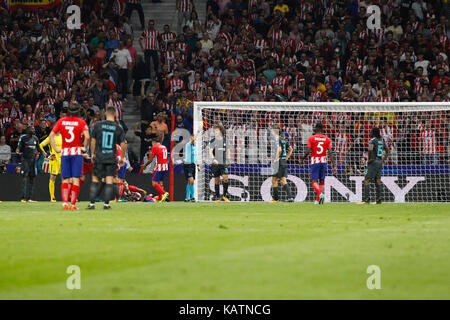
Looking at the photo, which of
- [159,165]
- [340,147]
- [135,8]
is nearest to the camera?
[159,165]

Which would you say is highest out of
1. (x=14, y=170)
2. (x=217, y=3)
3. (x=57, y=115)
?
(x=217, y=3)

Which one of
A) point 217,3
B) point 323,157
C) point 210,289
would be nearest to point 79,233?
point 210,289

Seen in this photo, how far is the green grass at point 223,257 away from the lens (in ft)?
20.0

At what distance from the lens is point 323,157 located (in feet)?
67.6

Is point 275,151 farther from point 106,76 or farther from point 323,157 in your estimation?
point 106,76

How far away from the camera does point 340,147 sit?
78.5 ft

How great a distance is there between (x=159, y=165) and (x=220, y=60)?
7384 millimetres

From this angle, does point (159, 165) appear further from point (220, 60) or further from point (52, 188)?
point (220, 60)

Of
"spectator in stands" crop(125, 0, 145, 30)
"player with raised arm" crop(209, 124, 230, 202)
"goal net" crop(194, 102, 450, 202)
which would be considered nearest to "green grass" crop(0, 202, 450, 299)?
"player with raised arm" crop(209, 124, 230, 202)

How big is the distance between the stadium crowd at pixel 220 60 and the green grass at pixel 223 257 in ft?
41.9

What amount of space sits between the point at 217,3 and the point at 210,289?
26.1m

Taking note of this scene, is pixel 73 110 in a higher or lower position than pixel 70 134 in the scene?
higher

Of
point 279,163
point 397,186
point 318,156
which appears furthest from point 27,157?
point 397,186
